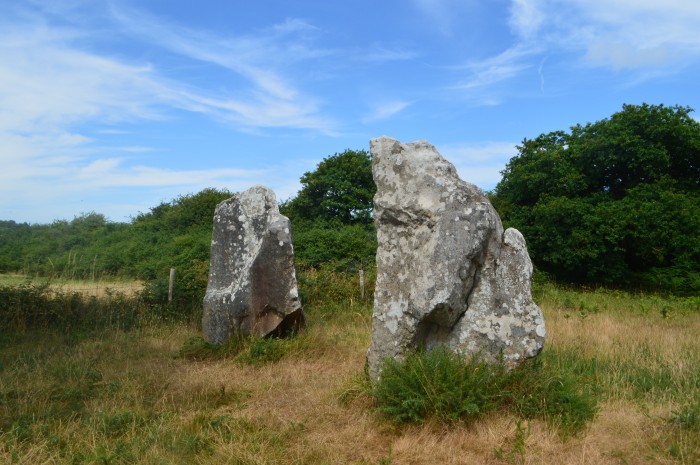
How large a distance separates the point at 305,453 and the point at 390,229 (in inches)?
89.8

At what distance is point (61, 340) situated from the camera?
28.6ft

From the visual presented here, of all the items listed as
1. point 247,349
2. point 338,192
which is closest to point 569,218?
point 338,192

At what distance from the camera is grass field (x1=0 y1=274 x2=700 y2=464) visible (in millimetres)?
4363

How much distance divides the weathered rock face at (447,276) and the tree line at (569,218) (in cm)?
873

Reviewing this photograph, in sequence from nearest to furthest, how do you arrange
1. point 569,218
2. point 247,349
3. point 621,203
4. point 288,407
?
1. point 288,407
2. point 247,349
3. point 621,203
4. point 569,218

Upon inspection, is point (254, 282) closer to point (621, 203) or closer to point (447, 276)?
point (447, 276)

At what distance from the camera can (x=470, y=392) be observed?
Answer: 4789 millimetres

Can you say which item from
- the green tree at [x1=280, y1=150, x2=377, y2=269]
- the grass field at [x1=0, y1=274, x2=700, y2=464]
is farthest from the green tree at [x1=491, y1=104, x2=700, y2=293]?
the grass field at [x1=0, y1=274, x2=700, y2=464]

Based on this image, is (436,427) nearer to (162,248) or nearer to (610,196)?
(162,248)

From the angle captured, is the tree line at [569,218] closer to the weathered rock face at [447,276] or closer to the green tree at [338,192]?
the green tree at [338,192]

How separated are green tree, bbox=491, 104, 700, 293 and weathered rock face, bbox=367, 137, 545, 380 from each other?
13218 millimetres

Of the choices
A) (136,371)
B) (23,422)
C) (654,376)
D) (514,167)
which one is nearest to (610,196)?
(514,167)

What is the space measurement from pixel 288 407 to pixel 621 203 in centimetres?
1543

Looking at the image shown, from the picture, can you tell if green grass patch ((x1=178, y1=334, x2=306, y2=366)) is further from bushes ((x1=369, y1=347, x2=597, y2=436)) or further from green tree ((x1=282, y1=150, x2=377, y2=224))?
green tree ((x1=282, y1=150, x2=377, y2=224))
